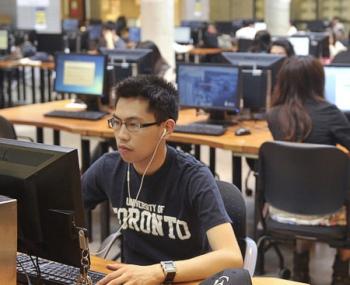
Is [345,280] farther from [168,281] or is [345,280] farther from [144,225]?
[168,281]

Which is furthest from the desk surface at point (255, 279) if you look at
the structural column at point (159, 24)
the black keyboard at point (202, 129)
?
the structural column at point (159, 24)

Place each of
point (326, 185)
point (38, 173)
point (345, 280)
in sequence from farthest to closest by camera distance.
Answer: point (345, 280) → point (326, 185) → point (38, 173)

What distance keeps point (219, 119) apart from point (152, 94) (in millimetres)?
2845

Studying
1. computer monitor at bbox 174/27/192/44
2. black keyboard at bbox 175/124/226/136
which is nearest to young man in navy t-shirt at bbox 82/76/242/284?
black keyboard at bbox 175/124/226/136

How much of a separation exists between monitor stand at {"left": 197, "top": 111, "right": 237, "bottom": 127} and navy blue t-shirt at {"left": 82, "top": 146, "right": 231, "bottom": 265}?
2.58m

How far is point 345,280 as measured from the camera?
3746 mm

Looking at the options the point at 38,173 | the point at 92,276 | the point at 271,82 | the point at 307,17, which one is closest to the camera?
the point at 38,173

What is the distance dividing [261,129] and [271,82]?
1.66ft

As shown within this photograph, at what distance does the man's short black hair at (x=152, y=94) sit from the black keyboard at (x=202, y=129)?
2.31 metres

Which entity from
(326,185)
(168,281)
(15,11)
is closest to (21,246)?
(168,281)

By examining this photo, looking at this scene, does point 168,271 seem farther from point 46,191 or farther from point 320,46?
point 320,46

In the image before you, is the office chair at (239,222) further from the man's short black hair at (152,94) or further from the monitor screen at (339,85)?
the monitor screen at (339,85)

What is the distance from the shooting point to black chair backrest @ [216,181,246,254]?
2492 mm

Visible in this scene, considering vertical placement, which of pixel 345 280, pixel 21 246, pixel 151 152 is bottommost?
pixel 345 280
